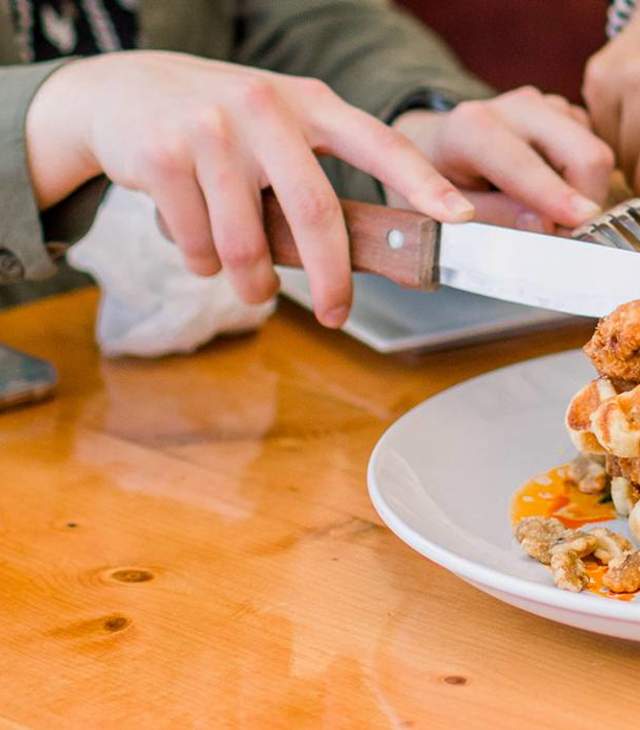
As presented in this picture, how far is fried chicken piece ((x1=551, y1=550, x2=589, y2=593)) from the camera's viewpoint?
64cm

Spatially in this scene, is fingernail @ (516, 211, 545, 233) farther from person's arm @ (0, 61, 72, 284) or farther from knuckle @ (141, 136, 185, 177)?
person's arm @ (0, 61, 72, 284)

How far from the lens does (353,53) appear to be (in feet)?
5.09

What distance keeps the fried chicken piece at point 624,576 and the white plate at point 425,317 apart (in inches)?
18.8

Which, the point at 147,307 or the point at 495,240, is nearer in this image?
the point at 495,240

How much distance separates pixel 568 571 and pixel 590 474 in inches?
6.4

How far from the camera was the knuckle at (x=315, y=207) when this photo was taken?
94 cm

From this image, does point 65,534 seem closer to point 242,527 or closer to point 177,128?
point 242,527

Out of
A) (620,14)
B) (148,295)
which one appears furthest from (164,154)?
(620,14)

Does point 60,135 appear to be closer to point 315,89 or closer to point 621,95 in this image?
point 315,89

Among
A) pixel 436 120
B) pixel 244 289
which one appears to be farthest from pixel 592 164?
pixel 244 289

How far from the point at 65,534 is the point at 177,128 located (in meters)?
0.34

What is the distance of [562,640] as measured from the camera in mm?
669

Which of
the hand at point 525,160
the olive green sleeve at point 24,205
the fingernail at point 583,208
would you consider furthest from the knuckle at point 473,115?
the olive green sleeve at point 24,205

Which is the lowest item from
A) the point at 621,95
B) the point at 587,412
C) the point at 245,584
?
the point at 245,584
